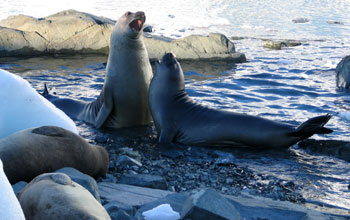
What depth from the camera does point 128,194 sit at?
3.83 meters

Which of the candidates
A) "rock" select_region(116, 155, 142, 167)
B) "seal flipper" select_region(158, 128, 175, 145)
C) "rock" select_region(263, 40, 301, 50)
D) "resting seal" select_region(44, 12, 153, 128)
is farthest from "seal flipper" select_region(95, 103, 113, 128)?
"rock" select_region(263, 40, 301, 50)

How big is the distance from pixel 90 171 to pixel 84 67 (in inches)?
295

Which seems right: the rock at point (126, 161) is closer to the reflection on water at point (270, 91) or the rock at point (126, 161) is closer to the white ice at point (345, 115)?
the reflection on water at point (270, 91)

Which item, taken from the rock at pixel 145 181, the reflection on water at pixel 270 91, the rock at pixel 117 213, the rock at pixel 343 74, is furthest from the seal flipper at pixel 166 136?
the rock at pixel 343 74

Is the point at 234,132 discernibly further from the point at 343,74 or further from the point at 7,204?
the point at 343,74

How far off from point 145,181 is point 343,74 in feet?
22.6

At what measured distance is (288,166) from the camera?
5582mm

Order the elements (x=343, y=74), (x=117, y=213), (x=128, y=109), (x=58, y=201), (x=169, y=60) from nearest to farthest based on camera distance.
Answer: (x=58, y=201) < (x=117, y=213) < (x=169, y=60) < (x=128, y=109) < (x=343, y=74)

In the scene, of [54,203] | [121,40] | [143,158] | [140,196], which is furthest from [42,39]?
[54,203]

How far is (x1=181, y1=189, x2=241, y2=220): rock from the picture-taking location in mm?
3039

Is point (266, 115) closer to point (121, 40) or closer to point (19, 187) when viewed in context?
point (121, 40)

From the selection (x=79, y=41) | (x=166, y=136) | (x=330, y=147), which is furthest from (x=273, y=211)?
(x=79, y=41)

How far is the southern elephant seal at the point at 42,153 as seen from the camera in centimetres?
362

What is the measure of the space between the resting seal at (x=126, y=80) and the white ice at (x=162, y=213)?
12.8ft
